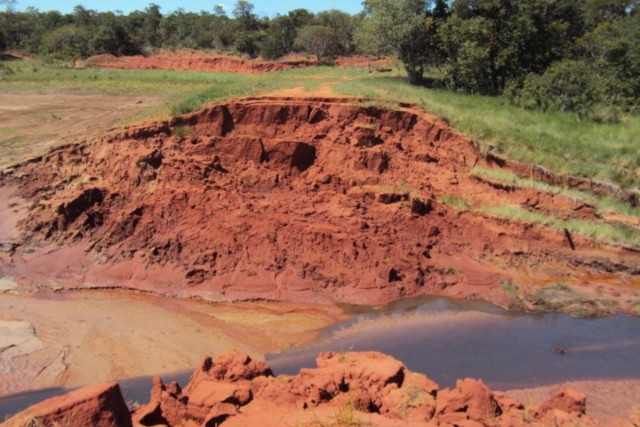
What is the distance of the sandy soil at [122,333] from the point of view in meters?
8.02

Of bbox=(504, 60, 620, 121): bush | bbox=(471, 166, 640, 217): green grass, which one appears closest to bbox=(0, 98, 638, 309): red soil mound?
bbox=(471, 166, 640, 217): green grass

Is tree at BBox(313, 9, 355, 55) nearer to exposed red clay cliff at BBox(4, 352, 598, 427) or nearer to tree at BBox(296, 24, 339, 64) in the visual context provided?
tree at BBox(296, 24, 339, 64)

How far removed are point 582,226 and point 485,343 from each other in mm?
5074

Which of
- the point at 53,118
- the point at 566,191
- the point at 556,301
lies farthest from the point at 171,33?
the point at 556,301

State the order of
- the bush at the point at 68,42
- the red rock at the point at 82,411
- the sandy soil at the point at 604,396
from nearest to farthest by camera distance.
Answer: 1. the red rock at the point at 82,411
2. the sandy soil at the point at 604,396
3. the bush at the point at 68,42

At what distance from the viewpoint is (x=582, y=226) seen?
12773mm

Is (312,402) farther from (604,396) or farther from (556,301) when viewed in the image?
(556,301)

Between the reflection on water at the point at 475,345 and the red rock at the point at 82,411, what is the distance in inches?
93.7

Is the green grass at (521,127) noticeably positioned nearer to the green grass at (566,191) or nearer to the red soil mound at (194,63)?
the green grass at (566,191)

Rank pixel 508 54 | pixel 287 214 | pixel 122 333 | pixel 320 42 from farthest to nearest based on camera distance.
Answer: pixel 320 42, pixel 508 54, pixel 287 214, pixel 122 333

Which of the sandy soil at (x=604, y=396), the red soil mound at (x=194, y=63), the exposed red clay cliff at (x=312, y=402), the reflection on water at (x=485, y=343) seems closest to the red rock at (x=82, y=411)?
the exposed red clay cliff at (x=312, y=402)

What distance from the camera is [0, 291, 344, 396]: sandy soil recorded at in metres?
8.02

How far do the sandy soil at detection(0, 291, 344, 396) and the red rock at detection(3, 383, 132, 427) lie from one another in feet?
10.1

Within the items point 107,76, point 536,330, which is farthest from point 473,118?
point 107,76
